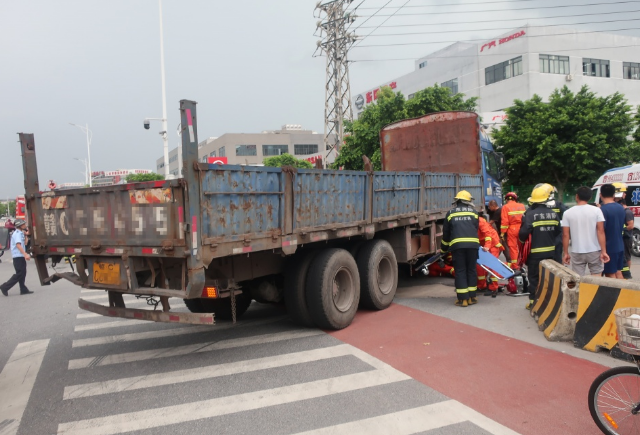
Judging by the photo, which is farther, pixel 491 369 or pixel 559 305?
pixel 559 305

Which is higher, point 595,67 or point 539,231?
point 595,67

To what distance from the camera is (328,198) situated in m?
5.94

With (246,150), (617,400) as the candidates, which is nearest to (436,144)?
(617,400)

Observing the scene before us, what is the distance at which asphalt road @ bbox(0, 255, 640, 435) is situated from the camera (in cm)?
365

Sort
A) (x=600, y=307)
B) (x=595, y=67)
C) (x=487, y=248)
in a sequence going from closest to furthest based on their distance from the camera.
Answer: (x=600, y=307) → (x=487, y=248) → (x=595, y=67)

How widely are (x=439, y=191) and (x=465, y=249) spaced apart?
Answer: 213 centimetres

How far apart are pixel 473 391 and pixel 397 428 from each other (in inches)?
38.3

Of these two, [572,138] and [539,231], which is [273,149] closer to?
[572,138]

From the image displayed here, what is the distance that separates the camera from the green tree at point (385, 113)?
827 inches

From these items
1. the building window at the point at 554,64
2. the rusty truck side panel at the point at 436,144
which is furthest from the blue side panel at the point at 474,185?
the building window at the point at 554,64

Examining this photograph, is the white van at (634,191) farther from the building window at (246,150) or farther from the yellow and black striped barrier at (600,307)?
the building window at (246,150)

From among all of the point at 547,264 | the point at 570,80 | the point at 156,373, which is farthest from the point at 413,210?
the point at 570,80

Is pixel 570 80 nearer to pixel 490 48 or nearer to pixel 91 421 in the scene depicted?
pixel 490 48

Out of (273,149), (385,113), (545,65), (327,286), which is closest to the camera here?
(327,286)
